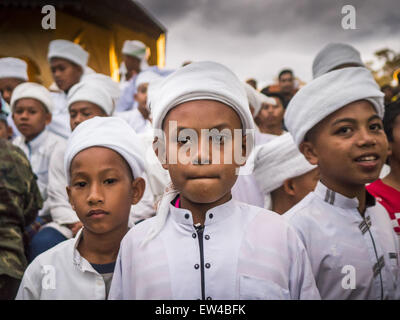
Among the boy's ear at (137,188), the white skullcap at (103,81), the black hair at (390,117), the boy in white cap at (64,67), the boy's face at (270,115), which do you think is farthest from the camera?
the boy's face at (270,115)

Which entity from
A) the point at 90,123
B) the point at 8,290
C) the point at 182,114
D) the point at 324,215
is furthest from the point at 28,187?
the point at 324,215

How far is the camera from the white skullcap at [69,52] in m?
2.45

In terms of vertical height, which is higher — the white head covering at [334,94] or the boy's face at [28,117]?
the boy's face at [28,117]

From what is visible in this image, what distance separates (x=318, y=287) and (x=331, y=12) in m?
1.21

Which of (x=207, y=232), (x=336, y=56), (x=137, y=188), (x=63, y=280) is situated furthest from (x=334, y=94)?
(x=63, y=280)

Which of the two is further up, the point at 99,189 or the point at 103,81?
the point at 103,81

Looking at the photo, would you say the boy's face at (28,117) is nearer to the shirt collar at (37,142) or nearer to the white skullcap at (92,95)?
the shirt collar at (37,142)

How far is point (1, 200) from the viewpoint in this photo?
1909mm

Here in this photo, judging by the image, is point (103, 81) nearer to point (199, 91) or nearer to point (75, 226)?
point (75, 226)

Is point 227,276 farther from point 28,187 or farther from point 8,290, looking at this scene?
point 28,187

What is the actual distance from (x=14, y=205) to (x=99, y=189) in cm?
71

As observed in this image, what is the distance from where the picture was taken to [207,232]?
1.36 metres

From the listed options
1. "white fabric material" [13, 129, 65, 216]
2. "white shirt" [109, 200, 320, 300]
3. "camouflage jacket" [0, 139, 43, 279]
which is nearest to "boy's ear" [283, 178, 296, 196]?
"white shirt" [109, 200, 320, 300]

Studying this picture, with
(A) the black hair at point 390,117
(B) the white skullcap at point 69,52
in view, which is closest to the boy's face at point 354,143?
(A) the black hair at point 390,117
